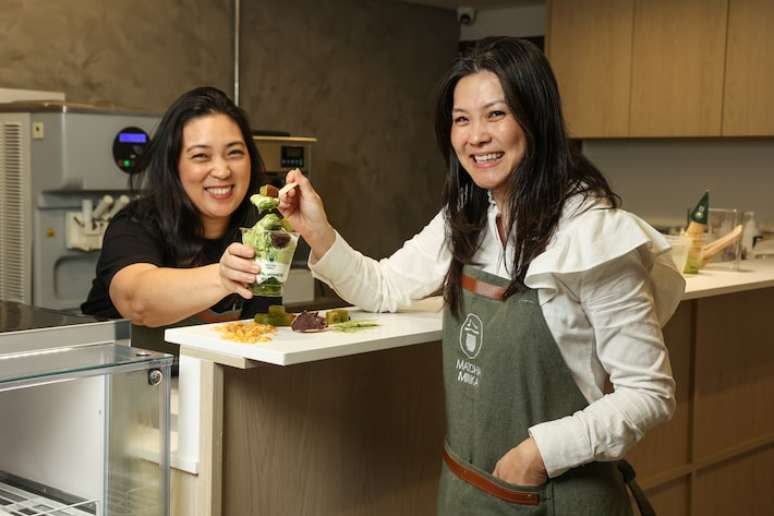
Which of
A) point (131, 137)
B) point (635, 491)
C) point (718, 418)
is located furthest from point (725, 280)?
point (131, 137)

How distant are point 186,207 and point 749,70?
3156 mm

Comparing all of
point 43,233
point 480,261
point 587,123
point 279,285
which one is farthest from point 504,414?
point 587,123

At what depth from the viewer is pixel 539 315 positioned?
60.4 inches

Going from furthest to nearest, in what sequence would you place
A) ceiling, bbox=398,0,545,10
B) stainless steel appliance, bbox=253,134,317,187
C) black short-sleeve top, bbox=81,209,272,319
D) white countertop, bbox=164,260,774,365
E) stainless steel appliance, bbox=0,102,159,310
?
ceiling, bbox=398,0,545,10
stainless steel appliance, bbox=253,134,317,187
stainless steel appliance, bbox=0,102,159,310
black short-sleeve top, bbox=81,209,272,319
white countertop, bbox=164,260,774,365

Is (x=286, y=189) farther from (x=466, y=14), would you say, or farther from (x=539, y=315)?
(x=466, y=14)

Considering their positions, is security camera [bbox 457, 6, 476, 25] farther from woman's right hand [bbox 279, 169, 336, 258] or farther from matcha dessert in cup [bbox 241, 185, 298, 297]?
matcha dessert in cup [bbox 241, 185, 298, 297]

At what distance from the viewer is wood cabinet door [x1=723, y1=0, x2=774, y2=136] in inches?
172

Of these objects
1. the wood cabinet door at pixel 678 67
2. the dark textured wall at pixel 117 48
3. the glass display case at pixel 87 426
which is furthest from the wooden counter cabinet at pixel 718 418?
the dark textured wall at pixel 117 48

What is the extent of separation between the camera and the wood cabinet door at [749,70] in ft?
14.4

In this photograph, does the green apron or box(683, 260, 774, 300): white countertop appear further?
box(683, 260, 774, 300): white countertop

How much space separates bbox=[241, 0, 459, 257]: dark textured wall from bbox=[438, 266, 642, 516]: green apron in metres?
3.61

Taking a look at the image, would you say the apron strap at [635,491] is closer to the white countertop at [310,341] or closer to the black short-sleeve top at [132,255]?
the white countertop at [310,341]

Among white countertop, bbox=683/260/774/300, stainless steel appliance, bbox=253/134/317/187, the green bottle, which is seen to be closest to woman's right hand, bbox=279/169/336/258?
white countertop, bbox=683/260/774/300

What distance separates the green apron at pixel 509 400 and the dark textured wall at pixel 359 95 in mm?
3613
